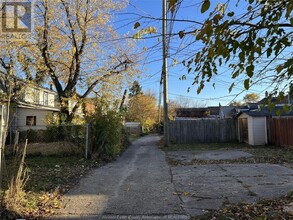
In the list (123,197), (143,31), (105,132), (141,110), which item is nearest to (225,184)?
(123,197)

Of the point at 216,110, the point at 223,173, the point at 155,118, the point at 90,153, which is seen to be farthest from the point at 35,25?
the point at 216,110

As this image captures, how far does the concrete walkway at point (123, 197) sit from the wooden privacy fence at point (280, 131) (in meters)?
10.3

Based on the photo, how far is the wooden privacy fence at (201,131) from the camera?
21.8 m

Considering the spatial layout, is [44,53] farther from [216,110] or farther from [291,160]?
[216,110]

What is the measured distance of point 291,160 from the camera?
35.4 ft

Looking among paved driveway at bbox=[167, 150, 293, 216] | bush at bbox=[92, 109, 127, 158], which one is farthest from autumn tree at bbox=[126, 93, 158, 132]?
paved driveway at bbox=[167, 150, 293, 216]

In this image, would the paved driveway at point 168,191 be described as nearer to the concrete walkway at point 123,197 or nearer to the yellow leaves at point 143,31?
the concrete walkway at point 123,197

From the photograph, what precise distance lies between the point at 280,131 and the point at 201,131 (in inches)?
252

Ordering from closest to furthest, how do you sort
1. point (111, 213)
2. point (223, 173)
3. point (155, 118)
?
point (111, 213) < point (223, 173) < point (155, 118)

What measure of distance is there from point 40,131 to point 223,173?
10150mm

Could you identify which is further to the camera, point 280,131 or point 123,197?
point 280,131

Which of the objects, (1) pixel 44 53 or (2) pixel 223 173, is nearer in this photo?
(2) pixel 223 173

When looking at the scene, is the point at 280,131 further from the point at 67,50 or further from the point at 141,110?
the point at 141,110

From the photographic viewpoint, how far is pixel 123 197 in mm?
5699
